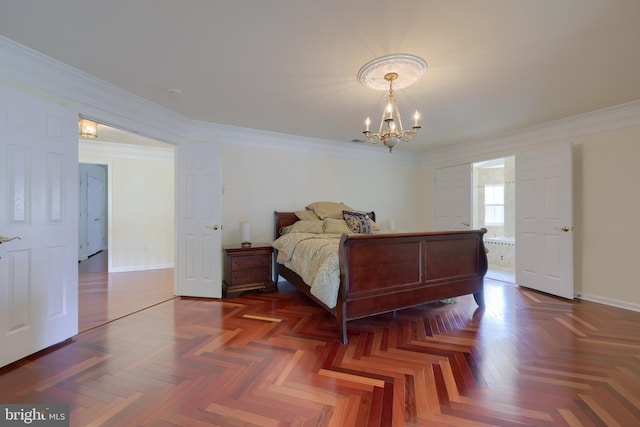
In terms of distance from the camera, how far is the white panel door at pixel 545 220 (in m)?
3.49

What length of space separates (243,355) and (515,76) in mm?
3257

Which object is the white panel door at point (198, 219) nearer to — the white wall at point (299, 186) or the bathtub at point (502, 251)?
the white wall at point (299, 186)

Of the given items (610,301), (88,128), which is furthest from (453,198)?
(88,128)

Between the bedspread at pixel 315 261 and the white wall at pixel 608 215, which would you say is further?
the white wall at pixel 608 215

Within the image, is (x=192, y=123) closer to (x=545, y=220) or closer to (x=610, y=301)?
(x=545, y=220)

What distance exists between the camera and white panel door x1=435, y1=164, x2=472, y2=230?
4812 millimetres

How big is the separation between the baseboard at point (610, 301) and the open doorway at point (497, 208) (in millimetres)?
1898

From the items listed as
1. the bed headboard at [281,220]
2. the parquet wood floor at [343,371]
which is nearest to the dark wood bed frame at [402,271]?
Result: the parquet wood floor at [343,371]

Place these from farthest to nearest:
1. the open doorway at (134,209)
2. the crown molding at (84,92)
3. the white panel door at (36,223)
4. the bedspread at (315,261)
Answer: the open doorway at (134,209) → the bedspread at (315,261) → the crown molding at (84,92) → the white panel door at (36,223)

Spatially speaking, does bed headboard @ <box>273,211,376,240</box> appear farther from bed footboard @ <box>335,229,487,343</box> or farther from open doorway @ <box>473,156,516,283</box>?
open doorway @ <box>473,156,516,283</box>

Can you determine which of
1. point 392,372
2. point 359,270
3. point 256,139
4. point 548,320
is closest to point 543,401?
point 392,372

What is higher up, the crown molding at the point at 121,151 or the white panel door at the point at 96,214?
the crown molding at the point at 121,151

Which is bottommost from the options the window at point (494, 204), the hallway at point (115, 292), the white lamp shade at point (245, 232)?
the hallway at point (115, 292)

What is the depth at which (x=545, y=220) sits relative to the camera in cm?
372
